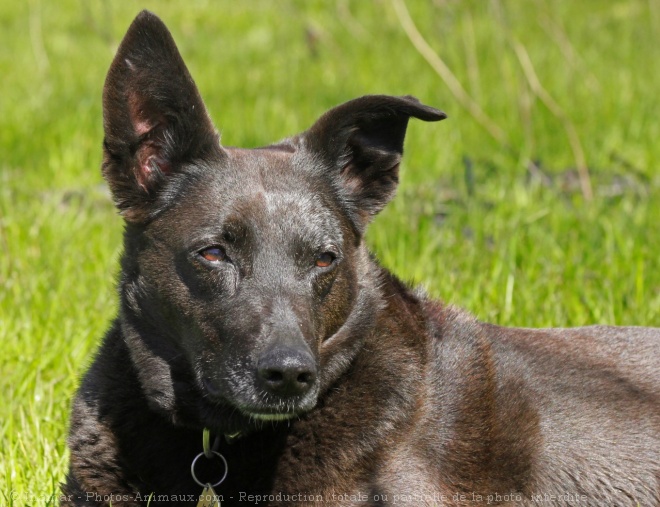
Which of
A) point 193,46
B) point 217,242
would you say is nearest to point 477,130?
point 193,46

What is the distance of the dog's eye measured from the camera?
133 inches

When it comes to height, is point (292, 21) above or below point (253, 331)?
below

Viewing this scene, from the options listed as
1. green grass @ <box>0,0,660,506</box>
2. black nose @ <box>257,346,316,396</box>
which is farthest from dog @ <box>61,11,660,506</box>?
green grass @ <box>0,0,660,506</box>

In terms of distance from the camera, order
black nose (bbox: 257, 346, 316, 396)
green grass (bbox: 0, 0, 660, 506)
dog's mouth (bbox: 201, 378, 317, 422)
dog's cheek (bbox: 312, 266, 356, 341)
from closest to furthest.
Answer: black nose (bbox: 257, 346, 316, 396), dog's mouth (bbox: 201, 378, 317, 422), dog's cheek (bbox: 312, 266, 356, 341), green grass (bbox: 0, 0, 660, 506)

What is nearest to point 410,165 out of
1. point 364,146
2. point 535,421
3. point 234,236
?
point 364,146

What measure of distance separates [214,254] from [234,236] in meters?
0.09

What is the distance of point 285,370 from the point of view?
3.09 m

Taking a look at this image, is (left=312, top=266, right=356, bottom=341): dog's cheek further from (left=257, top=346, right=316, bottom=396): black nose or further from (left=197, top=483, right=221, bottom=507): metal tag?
(left=197, top=483, right=221, bottom=507): metal tag

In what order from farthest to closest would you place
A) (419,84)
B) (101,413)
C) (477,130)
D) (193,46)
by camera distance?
(193,46) → (419,84) → (477,130) → (101,413)

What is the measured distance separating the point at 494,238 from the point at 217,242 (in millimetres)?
3153

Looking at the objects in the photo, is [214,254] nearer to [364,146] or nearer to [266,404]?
[266,404]

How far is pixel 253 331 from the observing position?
3.20m

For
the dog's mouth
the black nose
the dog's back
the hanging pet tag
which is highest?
the black nose

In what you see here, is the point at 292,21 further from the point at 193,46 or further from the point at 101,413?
the point at 101,413
